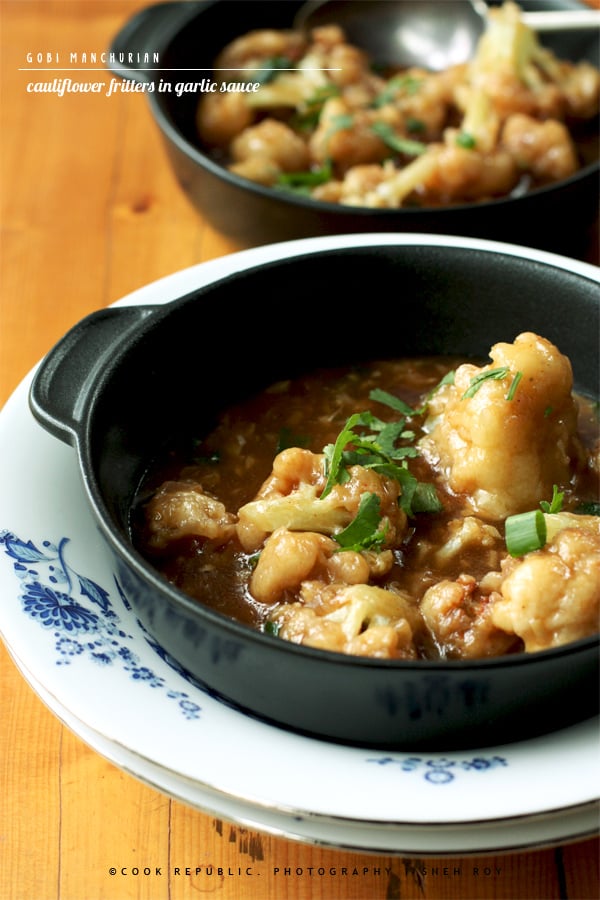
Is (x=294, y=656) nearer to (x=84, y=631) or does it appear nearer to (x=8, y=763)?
(x=84, y=631)

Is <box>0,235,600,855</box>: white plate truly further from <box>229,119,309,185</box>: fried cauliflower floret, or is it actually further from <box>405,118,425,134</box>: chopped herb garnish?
<box>405,118,425,134</box>: chopped herb garnish

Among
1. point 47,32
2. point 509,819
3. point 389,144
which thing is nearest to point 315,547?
point 509,819

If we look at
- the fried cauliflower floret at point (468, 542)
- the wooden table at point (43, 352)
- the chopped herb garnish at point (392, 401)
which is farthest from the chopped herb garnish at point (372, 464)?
the wooden table at point (43, 352)

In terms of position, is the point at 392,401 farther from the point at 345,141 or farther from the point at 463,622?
the point at 345,141

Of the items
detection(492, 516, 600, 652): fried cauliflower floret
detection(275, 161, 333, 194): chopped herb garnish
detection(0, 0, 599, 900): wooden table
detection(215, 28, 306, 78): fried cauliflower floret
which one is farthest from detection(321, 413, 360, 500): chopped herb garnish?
detection(215, 28, 306, 78): fried cauliflower floret

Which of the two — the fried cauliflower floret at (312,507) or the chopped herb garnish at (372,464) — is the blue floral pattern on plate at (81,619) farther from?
the chopped herb garnish at (372,464)

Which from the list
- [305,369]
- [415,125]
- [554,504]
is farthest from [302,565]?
[415,125]
